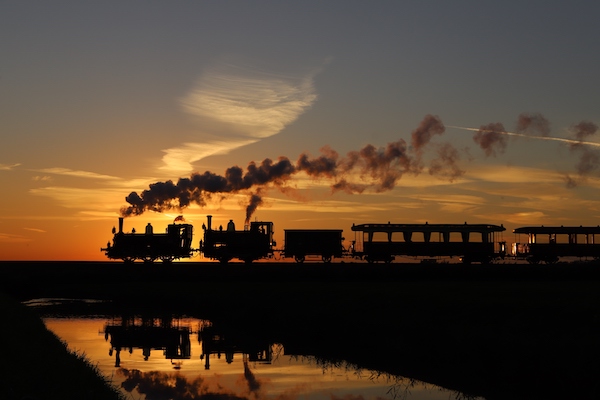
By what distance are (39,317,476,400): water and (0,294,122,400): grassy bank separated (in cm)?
190

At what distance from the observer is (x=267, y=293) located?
43.9 metres

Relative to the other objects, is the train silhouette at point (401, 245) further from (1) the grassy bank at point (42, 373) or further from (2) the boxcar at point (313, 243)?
(1) the grassy bank at point (42, 373)

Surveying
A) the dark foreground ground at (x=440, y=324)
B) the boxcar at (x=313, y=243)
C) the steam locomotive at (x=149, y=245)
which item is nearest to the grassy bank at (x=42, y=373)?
the dark foreground ground at (x=440, y=324)

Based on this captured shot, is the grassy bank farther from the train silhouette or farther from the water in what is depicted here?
the train silhouette

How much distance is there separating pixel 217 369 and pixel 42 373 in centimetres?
839

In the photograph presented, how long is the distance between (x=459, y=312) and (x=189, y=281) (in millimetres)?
35727

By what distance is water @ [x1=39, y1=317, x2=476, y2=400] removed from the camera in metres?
21.1

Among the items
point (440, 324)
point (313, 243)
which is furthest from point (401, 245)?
point (440, 324)

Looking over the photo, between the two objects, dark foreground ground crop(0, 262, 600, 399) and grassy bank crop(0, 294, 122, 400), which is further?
dark foreground ground crop(0, 262, 600, 399)

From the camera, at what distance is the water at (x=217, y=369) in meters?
21.1

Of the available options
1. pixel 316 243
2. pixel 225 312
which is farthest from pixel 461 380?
pixel 316 243

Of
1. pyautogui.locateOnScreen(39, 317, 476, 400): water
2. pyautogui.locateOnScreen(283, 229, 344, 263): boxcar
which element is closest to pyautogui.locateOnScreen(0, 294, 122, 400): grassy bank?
pyautogui.locateOnScreen(39, 317, 476, 400): water

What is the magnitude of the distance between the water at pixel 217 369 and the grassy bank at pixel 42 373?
1898 millimetres

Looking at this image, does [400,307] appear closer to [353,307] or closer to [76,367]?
[353,307]
